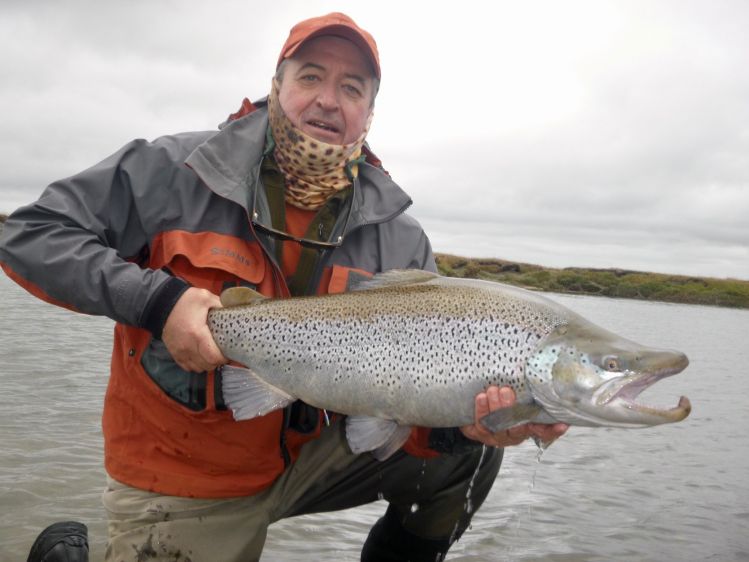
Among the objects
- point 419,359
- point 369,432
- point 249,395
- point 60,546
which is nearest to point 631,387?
point 419,359

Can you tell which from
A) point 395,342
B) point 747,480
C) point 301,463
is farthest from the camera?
point 747,480

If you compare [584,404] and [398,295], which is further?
[398,295]

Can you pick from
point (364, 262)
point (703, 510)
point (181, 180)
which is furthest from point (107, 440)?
point (703, 510)

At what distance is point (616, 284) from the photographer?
55000 millimetres

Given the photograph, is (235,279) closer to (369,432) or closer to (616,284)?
(369,432)

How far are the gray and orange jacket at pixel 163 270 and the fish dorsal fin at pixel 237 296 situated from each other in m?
0.20

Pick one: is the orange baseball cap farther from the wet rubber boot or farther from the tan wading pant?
the wet rubber boot

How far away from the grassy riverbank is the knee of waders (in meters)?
41.4

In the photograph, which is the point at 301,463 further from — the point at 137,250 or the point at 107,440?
the point at 137,250

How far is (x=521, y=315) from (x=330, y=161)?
1326 millimetres

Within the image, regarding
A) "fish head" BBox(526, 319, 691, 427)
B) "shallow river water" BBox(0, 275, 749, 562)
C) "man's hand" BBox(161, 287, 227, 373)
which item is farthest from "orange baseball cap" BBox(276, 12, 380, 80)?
"shallow river water" BBox(0, 275, 749, 562)

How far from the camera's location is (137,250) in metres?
3.44

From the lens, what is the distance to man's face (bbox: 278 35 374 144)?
3.76 metres

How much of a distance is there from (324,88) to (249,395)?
5.59ft
